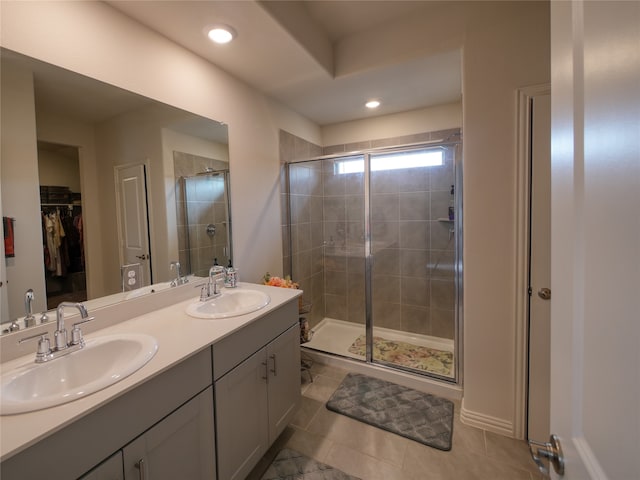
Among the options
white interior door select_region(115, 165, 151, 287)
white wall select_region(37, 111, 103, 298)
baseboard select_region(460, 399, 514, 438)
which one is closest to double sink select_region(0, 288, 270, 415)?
white wall select_region(37, 111, 103, 298)

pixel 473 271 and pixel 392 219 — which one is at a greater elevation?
pixel 392 219

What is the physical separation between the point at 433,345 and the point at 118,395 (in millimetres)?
2820

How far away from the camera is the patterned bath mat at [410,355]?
248 centimetres

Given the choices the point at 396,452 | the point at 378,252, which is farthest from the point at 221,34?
the point at 396,452

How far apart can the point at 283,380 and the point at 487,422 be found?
4.43 feet

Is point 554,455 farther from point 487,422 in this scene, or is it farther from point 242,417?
point 487,422

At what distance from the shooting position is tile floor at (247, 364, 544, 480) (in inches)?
59.5

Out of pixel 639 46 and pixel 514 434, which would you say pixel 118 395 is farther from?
pixel 514 434

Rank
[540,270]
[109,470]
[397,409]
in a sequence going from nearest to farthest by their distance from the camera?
[109,470] → [540,270] → [397,409]

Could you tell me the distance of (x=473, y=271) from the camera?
1.78 metres

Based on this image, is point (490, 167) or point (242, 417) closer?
point (242, 417)

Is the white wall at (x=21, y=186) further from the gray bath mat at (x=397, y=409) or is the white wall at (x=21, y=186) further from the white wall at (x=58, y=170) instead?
the gray bath mat at (x=397, y=409)

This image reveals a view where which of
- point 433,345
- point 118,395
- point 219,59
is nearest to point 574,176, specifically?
A: point 118,395

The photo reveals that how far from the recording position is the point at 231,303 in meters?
1.80
